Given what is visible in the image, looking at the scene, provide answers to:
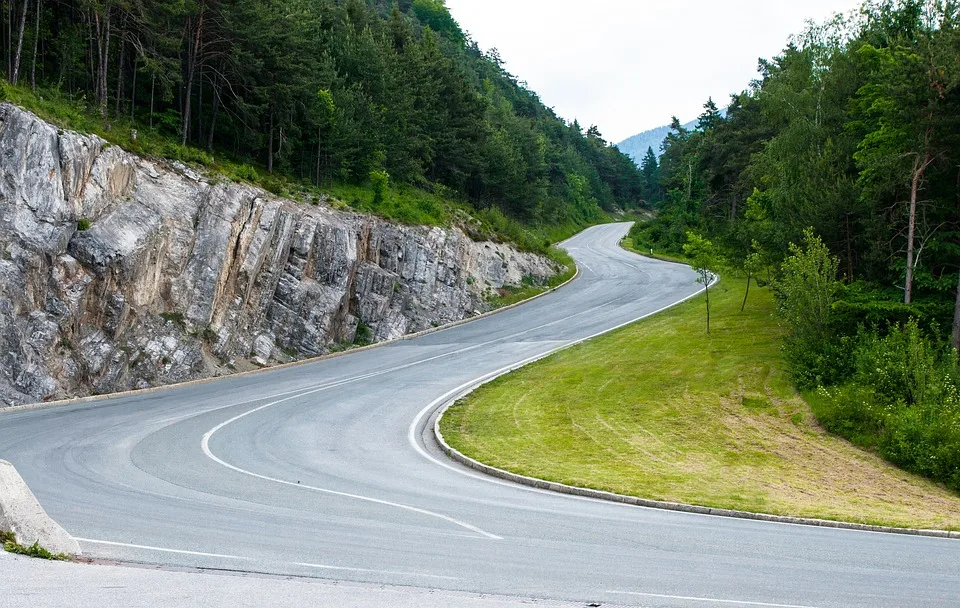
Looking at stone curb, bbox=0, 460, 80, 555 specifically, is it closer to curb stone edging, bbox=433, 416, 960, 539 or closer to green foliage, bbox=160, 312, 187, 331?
curb stone edging, bbox=433, 416, 960, 539

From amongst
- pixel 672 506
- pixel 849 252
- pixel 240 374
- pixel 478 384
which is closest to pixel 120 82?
pixel 240 374

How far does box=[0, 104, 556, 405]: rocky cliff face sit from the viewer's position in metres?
23.1

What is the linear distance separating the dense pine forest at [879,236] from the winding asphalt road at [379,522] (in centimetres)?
1109

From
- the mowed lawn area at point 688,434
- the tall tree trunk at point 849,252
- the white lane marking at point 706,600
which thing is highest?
the tall tree trunk at point 849,252

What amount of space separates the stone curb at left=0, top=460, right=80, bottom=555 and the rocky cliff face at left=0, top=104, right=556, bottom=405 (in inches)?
575

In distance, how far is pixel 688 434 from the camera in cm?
2161

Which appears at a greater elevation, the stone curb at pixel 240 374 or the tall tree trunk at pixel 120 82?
the tall tree trunk at pixel 120 82

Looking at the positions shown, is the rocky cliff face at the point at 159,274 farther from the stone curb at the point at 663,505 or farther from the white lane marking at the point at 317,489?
the stone curb at the point at 663,505

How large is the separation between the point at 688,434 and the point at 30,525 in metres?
17.5

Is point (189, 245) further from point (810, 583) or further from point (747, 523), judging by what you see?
point (810, 583)

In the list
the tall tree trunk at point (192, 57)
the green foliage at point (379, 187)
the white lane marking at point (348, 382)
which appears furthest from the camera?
the green foliage at point (379, 187)

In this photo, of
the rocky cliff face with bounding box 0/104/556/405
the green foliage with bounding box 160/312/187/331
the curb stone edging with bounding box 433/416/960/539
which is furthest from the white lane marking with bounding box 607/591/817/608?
the green foliage with bounding box 160/312/187/331

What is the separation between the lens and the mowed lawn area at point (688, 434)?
50.6ft

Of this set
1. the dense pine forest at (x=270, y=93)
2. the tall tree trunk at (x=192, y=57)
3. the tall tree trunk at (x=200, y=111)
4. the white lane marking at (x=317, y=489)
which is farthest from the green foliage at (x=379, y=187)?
the white lane marking at (x=317, y=489)
